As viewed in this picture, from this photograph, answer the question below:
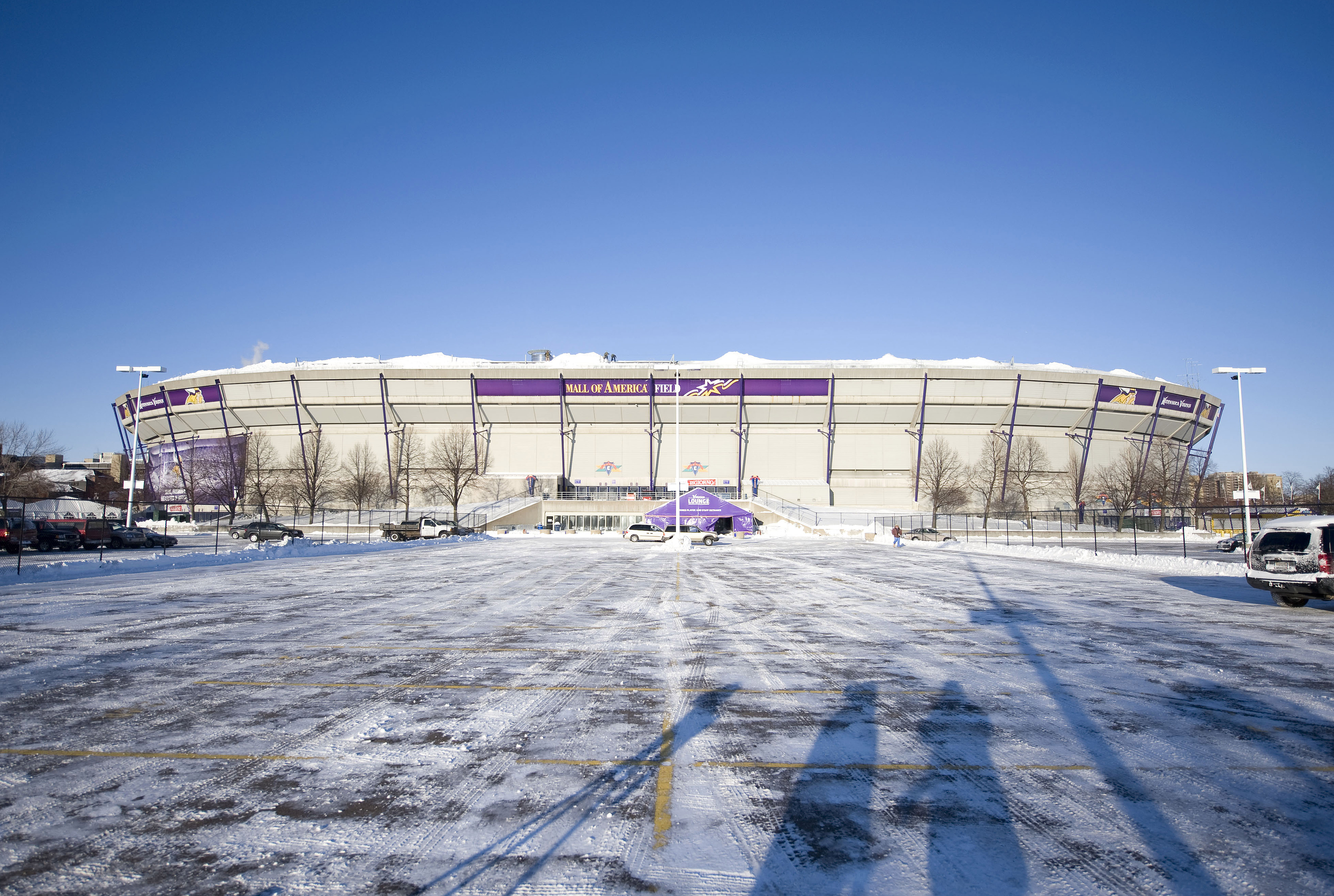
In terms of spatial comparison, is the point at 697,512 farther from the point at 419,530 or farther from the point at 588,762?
the point at 588,762

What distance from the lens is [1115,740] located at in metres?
5.93

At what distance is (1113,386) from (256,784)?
87073mm

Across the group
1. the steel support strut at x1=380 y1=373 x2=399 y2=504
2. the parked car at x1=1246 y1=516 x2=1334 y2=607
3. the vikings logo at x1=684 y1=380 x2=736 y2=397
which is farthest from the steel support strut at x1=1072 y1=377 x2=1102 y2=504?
the steel support strut at x1=380 y1=373 x2=399 y2=504

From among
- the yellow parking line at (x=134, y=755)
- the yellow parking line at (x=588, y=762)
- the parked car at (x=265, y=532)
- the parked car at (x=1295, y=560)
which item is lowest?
the parked car at (x=265, y=532)

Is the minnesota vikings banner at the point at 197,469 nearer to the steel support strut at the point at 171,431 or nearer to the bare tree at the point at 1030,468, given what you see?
the steel support strut at the point at 171,431

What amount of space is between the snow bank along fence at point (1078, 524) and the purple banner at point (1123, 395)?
12550 mm

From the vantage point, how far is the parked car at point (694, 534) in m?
43.3

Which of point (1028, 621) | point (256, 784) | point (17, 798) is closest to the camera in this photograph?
point (17, 798)

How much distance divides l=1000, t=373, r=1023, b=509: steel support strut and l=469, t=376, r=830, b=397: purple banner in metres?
20.0

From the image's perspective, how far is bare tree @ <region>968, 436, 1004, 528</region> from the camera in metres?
70.8

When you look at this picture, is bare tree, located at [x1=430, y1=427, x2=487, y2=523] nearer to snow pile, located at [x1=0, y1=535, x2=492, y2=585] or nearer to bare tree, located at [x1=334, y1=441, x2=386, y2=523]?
bare tree, located at [x1=334, y1=441, x2=386, y2=523]

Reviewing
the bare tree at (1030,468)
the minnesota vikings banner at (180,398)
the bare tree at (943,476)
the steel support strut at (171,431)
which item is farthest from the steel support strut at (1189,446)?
the steel support strut at (171,431)

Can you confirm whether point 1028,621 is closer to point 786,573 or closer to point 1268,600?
point 1268,600

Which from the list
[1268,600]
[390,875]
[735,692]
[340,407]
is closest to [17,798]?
[390,875]
